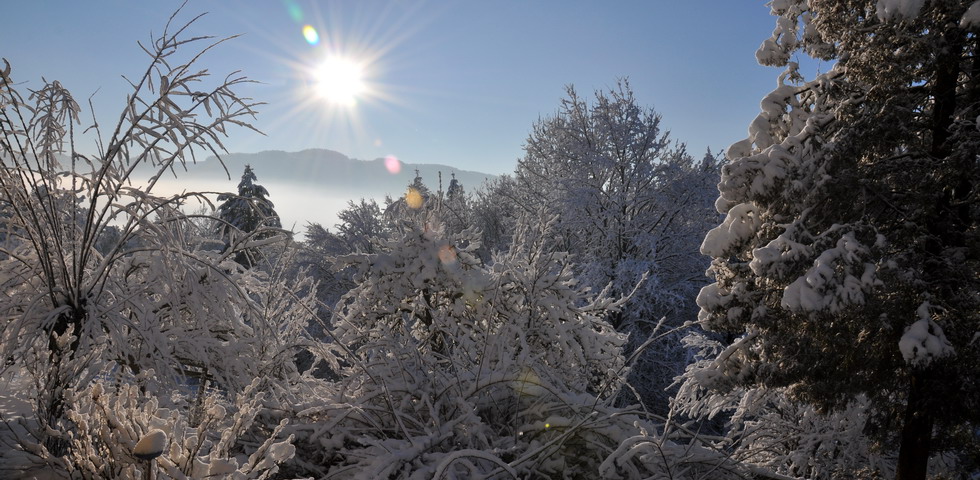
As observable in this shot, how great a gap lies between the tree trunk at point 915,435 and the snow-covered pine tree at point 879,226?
1 centimetres

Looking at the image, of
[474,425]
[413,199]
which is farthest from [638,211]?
[474,425]

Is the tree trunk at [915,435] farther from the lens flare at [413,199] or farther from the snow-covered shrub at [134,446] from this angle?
the lens flare at [413,199]

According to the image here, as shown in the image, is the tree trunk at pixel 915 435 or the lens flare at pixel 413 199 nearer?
the tree trunk at pixel 915 435

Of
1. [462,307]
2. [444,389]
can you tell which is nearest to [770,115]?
[462,307]

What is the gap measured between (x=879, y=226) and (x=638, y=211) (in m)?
10.4

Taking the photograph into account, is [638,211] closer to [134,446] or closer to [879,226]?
[879,226]

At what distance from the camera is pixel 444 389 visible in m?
3.78

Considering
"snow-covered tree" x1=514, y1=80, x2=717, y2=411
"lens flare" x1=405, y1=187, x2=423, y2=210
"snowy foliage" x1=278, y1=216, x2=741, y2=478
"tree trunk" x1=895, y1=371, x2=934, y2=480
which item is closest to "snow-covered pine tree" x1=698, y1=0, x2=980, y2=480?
"tree trunk" x1=895, y1=371, x2=934, y2=480

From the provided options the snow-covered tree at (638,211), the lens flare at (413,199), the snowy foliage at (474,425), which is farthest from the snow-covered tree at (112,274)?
the snow-covered tree at (638,211)

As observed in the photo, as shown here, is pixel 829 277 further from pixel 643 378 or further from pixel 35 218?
pixel 643 378

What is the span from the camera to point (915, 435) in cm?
534

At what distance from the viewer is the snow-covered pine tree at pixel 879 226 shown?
4.73m

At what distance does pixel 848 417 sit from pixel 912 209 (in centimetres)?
347

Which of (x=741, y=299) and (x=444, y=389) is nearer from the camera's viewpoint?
(x=444, y=389)
